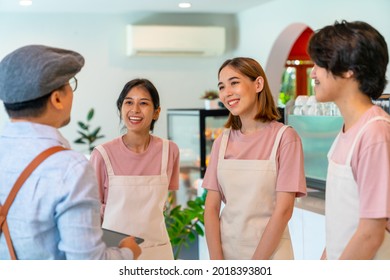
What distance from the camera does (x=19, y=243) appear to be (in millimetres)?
1449

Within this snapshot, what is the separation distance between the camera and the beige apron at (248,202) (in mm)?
2125

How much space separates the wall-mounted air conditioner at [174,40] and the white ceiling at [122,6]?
21cm

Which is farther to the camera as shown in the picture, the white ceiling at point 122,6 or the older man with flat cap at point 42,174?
the white ceiling at point 122,6

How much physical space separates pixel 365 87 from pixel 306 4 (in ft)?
15.2

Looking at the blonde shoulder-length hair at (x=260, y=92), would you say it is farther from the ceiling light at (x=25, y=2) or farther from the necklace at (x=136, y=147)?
the ceiling light at (x=25, y=2)

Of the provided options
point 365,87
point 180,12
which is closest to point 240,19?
point 180,12

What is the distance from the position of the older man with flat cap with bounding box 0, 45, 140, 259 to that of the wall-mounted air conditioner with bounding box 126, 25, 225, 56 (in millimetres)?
5921

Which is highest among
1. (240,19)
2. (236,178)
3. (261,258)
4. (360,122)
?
(240,19)

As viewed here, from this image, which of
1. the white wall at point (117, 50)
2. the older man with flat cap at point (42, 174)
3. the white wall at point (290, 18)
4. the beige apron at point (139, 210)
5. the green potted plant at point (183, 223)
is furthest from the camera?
the white wall at point (117, 50)

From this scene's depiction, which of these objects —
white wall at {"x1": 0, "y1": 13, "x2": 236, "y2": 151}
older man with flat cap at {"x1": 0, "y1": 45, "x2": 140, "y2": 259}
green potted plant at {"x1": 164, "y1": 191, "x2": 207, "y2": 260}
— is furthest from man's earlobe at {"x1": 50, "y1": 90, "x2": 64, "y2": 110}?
white wall at {"x1": 0, "y1": 13, "x2": 236, "y2": 151}

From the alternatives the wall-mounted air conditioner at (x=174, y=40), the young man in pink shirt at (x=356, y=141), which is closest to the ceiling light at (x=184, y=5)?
the wall-mounted air conditioner at (x=174, y=40)

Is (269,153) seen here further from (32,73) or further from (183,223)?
(183,223)
